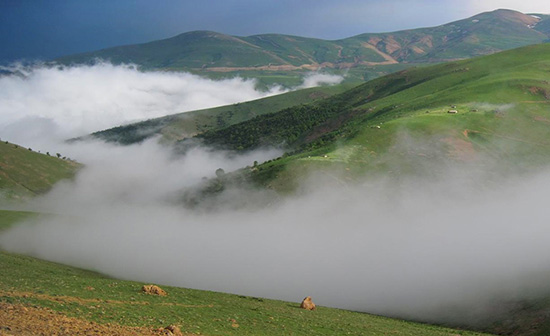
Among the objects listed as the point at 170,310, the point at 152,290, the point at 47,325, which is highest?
the point at 152,290

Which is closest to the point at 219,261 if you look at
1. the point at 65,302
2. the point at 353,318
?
the point at 353,318

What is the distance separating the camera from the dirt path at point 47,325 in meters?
26.6

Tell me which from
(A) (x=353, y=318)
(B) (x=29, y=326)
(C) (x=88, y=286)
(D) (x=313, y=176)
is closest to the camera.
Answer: (B) (x=29, y=326)

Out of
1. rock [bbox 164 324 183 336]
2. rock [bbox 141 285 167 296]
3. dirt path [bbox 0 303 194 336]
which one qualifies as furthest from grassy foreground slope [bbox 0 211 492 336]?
rock [bbox 164 324 183 336]

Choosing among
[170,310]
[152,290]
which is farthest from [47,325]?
[152,290]

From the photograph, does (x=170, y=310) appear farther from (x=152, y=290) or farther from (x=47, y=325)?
(x=47, y=325)

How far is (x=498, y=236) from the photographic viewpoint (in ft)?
327

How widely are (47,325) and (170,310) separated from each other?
43.3 feet

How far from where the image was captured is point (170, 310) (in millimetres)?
39938

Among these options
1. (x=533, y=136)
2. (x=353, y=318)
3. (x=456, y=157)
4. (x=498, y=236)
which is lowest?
(x=353, y=318)

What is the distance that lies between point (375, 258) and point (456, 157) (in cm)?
5436

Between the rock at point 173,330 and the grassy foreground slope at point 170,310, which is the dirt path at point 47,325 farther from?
the rock at point 173,330

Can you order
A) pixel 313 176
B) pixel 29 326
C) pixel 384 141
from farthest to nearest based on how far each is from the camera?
pixel 384 141 < pixel 313 176 < pixel 29 326

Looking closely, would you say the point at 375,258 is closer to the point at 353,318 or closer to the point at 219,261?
the point at 219,261
